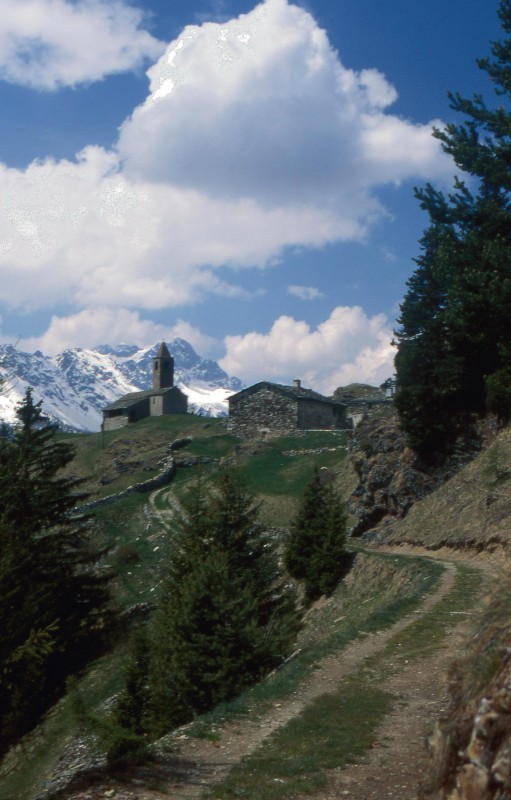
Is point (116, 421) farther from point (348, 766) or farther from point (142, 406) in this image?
point (348, 766)

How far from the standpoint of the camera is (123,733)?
9.62 m

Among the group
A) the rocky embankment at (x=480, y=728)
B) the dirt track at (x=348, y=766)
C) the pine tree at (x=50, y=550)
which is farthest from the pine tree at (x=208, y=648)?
the pine tree at (x=50, y=550)

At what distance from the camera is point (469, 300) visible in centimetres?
3338

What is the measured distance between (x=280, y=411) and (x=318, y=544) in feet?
156

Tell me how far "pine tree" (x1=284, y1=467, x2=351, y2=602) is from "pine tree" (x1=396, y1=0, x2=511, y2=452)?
30.0 ft

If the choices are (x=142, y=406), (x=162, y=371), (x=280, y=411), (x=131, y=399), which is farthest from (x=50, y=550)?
(x=162, y=371)

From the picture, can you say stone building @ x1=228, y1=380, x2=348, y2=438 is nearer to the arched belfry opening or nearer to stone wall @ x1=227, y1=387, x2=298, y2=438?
stone wall @ x1=227, y1=387, x2=298, y2=438

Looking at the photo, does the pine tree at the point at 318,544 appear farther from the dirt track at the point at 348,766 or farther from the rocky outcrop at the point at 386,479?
the dirt track at the point at 348,766

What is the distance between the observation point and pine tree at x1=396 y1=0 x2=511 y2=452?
33344 millimetres

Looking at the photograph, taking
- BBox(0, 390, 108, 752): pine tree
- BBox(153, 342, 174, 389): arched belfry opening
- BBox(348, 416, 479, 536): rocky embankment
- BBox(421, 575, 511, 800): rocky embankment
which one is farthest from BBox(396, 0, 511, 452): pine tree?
BBox(153, 342, 174, 389): arched belfry opening

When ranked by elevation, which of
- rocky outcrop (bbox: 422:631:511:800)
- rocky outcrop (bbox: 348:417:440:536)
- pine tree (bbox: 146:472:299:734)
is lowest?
pine tree (bbox: 146:472:299:734)

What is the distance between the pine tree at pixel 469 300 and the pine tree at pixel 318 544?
9.14m

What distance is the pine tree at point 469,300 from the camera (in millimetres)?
33344

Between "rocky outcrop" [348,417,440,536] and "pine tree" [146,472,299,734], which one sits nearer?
"pine tree" [146,472,299,734]
